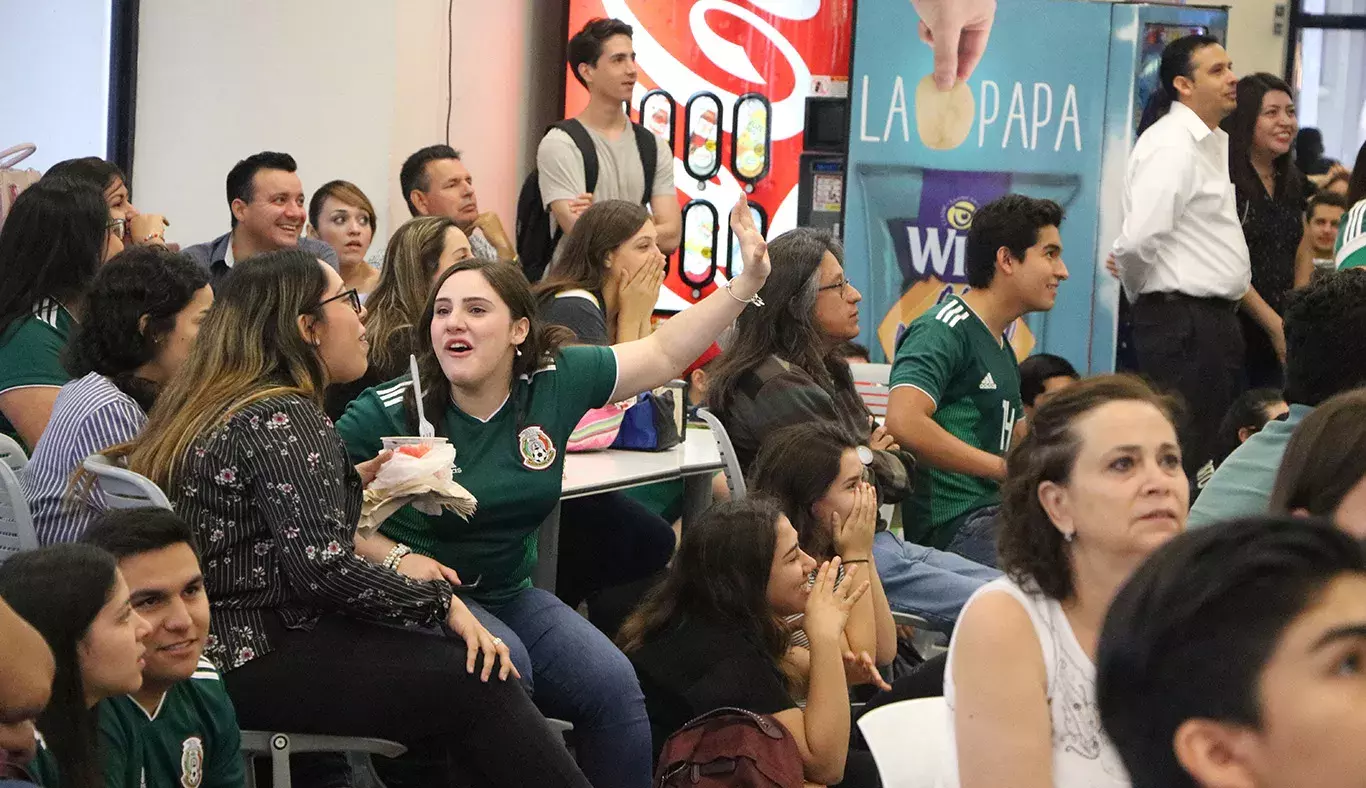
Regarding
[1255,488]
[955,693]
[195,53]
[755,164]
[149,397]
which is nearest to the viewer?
[955,693]

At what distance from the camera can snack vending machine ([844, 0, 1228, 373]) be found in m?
7.13

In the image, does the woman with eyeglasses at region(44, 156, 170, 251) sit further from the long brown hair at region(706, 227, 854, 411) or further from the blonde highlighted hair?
the long brown hair at region(706, 227, 854, 411)

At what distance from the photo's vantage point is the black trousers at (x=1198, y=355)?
5.32 m

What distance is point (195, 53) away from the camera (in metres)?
5.98

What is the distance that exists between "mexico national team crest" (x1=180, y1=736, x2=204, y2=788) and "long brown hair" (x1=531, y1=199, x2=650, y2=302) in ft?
7.35

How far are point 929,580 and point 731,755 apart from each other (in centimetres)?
131

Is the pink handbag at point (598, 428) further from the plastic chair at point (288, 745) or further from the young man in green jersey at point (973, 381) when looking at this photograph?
the plastic chair at point (288, 745)

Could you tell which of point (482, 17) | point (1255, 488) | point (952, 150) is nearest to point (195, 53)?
point (482, 17)

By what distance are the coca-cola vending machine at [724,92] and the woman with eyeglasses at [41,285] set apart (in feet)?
12.7

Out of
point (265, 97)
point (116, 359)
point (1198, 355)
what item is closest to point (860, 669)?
point (116, 359)

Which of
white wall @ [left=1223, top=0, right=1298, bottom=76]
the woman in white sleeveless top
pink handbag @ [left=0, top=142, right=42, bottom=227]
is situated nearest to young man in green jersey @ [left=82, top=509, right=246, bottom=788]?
the woman in white sleeveless top

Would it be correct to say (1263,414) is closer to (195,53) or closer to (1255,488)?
(1255,488)

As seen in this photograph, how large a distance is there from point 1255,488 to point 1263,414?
1.84 metres

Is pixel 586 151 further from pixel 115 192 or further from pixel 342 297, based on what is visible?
pixel 342 297
